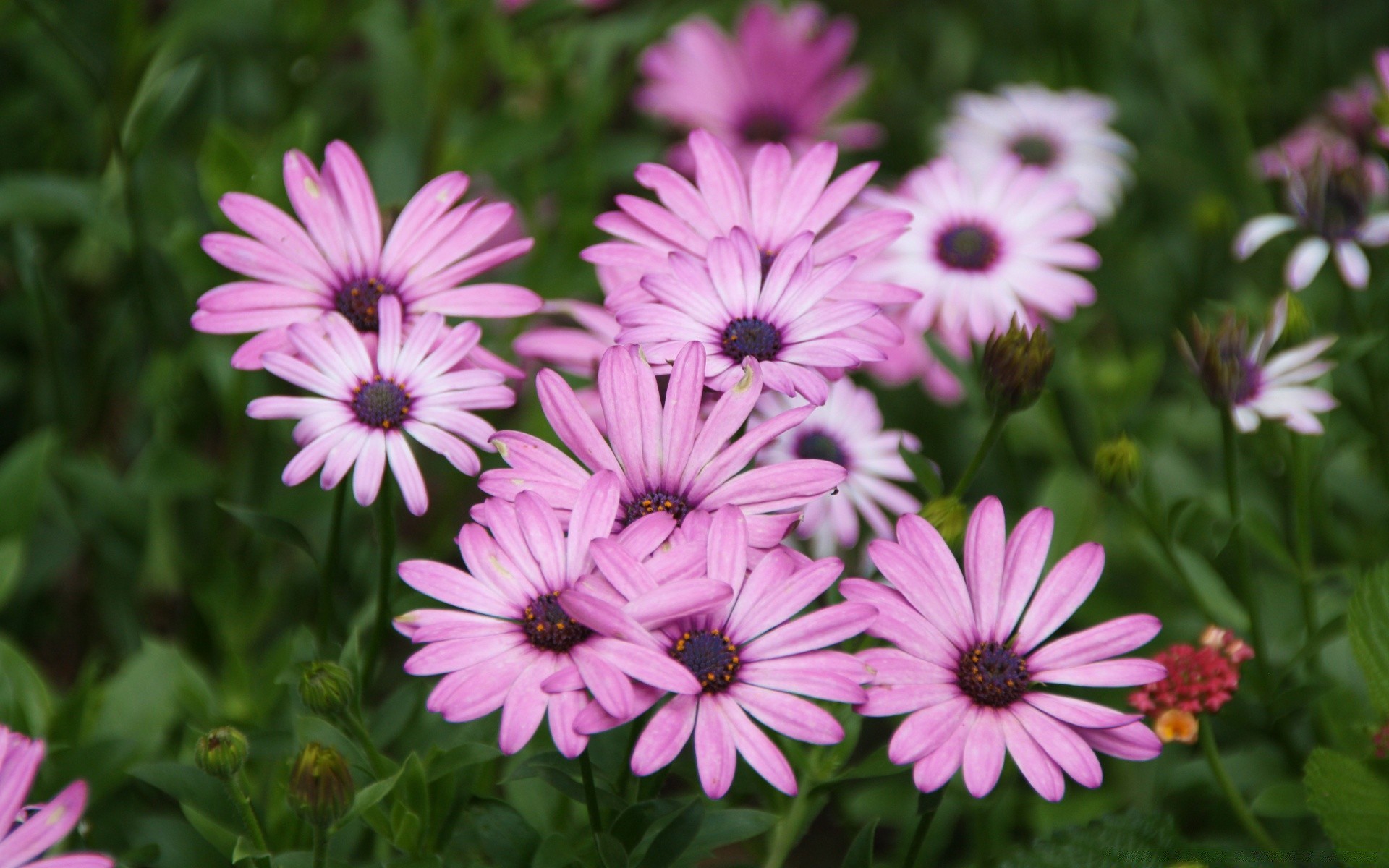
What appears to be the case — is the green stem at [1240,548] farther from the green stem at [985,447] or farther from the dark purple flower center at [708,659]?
the dark purple flower center at [708,659]

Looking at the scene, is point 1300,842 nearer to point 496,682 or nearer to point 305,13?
point 496,682

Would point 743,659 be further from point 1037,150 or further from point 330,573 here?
point 1037,150


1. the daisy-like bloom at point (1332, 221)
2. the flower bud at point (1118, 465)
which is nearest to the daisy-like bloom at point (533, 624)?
the flower bud at point (1118, 465)

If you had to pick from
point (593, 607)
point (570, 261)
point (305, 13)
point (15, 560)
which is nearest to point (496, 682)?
point (593, 607)

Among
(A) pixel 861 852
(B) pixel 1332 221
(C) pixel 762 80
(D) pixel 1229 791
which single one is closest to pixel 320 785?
(A) pixel 861 852

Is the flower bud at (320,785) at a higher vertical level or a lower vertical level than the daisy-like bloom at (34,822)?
higher

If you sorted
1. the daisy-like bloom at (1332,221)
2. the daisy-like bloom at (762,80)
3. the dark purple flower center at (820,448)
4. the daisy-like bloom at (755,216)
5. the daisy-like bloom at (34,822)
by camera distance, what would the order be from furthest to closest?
the daisy-like bloom at (762,80)
the daisy-like bloom at (1332,221)
the dark purple flower center at (820,448)
the daisy-like bloom at (755,216)
the daisy-like bloom at (34,822)
